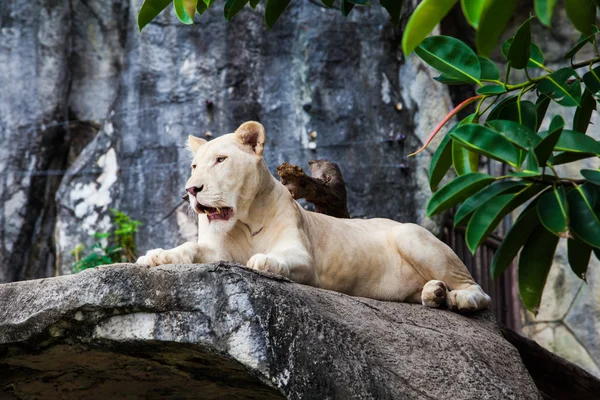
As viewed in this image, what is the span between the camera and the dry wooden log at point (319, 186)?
219 inches

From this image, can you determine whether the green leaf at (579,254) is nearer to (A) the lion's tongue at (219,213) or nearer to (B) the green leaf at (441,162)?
(B) the green leaf at (441,162)

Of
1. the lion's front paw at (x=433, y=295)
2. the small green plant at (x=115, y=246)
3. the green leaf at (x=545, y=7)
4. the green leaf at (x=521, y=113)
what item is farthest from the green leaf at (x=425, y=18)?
the small green plant at (x=115, y=246)

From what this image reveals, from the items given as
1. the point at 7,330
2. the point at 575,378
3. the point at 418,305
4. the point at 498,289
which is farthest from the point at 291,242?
the point at 498,289

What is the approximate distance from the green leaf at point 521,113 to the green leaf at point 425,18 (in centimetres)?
126

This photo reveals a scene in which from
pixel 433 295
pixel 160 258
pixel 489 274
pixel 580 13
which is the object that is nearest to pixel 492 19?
pixel 580 13

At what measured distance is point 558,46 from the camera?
9.58 meters

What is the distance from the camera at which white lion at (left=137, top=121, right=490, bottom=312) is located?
4.04m

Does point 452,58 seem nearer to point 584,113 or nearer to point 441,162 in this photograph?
point 441,162

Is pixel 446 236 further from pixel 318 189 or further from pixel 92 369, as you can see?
pixel 92 369

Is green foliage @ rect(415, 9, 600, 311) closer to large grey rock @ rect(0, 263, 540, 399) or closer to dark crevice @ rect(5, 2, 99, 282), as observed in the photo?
large grey rock @ rect(0, 263, 540, 399)

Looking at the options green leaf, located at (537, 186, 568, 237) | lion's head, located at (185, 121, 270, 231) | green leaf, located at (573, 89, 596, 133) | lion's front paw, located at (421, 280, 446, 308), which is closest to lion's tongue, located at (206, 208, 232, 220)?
lion's head, located at (185, 121, 270, 231)

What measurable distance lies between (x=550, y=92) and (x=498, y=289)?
625 cm

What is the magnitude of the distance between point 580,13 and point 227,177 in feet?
7.56

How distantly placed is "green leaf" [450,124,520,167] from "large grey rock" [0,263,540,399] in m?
1.07
